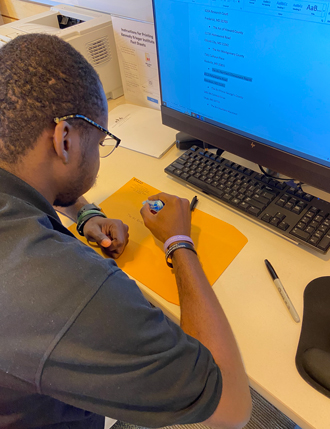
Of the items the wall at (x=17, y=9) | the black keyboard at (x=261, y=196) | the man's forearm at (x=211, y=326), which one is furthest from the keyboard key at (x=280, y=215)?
the wall at (x=17, y=9)

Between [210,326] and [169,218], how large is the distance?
9.9 inches

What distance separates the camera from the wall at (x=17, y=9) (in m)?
1.74

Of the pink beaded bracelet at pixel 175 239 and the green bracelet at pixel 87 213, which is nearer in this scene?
A: the pink beaded bracelet at pixel 175 239

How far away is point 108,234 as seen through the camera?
28.6 inches

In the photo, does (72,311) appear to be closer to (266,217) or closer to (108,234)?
(108,234)

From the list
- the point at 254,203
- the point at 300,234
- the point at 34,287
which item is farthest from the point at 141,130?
the point at 34,287

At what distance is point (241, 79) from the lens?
0.68 meters

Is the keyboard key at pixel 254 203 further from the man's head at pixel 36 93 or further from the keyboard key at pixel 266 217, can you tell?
the man's head at pixel 36 93

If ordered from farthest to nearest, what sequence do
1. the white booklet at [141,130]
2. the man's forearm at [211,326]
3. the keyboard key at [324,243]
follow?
the white booklet at [141,130], the keyboard key at [324,243], the man's forearm at [211,326]

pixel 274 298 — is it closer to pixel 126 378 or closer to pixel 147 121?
pixel 126 378

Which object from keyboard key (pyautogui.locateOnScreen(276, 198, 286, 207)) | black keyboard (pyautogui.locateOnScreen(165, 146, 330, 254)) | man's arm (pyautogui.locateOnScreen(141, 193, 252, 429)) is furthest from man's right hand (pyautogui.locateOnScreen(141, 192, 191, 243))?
keyboard key (pyautogui.locateOnScreen(276, 198, 286, 207))

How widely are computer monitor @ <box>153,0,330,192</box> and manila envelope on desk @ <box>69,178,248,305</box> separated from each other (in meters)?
0.20

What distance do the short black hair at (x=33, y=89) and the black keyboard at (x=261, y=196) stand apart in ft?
1.26

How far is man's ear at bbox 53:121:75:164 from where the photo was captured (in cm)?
53
